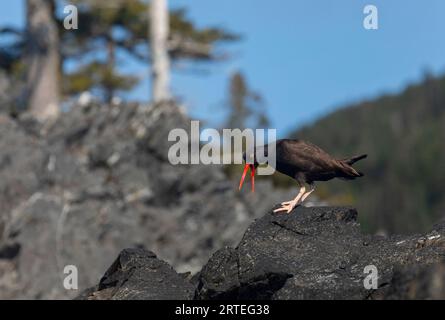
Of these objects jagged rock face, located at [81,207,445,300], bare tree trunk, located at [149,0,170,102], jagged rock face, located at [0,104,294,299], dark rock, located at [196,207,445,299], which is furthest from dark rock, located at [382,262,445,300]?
bare tree trunk, located at [149,0,170,102]

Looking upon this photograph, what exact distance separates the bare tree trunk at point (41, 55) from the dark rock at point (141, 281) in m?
16.9

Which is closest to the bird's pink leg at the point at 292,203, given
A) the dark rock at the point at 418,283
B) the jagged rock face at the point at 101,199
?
the dark rock at the point at 418,283

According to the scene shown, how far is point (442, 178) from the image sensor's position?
19062 cm

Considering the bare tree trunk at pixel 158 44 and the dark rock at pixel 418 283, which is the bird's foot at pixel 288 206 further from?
the bare tree trunk at pixel 158 44

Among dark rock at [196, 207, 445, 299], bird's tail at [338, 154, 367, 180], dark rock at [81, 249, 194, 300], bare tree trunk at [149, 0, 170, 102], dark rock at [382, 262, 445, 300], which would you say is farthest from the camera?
bare tree trunk at [149, 0, 170, 102]

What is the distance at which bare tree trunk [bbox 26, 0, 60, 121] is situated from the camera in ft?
86.1

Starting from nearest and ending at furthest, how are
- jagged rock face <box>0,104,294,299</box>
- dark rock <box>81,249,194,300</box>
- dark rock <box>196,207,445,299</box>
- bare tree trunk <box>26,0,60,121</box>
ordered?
1. dark rock <box>196,207,445,299</box>
2. dark rock <box>81,249,194,300</box>
3. jagged rock face <box>0,104,294,299</box>
4. bare tree trunk <box>26,0,60,121</box>

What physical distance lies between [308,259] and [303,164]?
118 centimetres

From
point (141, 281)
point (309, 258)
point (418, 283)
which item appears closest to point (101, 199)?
point (141, 281)

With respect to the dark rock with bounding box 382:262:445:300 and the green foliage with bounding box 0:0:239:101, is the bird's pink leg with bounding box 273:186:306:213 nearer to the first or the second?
→ the dark rock with bounding box 382:262:445:300

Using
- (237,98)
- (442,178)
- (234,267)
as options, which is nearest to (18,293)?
(234,267)

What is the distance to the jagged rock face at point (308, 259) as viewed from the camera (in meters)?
8.52

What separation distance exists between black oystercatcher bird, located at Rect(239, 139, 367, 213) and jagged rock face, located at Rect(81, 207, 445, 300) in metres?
0.34

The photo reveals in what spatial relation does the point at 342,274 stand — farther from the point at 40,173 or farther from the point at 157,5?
the point at 157,5
